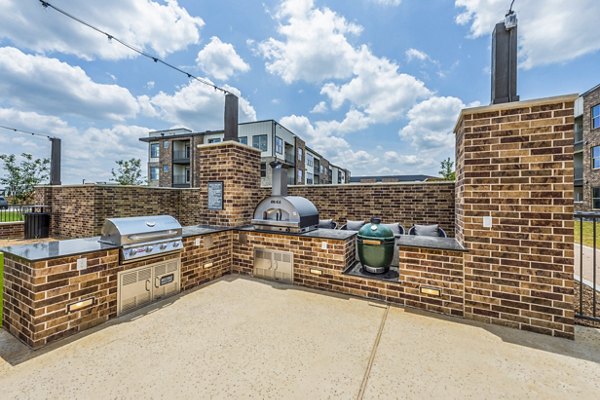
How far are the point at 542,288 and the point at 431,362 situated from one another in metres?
1.81

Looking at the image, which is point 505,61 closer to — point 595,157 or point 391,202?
point 391,202

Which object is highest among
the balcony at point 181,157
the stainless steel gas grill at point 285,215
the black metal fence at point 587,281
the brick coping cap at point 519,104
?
the balcony at point 181,157

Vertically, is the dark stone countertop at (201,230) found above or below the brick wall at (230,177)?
below

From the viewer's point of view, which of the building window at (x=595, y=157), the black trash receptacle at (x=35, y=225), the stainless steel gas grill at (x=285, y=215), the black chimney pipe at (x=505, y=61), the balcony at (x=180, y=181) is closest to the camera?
the black chimney pipe at (x=505, y=61)

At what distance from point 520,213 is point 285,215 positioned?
349 cm

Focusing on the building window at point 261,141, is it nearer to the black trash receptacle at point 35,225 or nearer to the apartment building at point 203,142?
the apartment building at point 203,142

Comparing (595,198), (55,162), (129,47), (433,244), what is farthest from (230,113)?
(595,198)

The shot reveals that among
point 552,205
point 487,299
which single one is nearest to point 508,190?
point 552,205

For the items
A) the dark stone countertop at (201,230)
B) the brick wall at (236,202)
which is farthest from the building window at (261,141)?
the dark stone countertop at (201,230)

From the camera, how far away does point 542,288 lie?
290cm

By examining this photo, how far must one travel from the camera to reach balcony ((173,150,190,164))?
78.6ft

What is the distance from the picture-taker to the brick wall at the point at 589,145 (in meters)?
16.9

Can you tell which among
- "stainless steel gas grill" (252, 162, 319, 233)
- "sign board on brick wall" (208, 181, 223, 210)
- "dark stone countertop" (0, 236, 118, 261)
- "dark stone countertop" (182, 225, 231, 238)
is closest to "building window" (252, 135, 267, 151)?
"sign board on brick wall" (208, 181, 223, 210)

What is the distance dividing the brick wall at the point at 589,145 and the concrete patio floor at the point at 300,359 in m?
22.8
